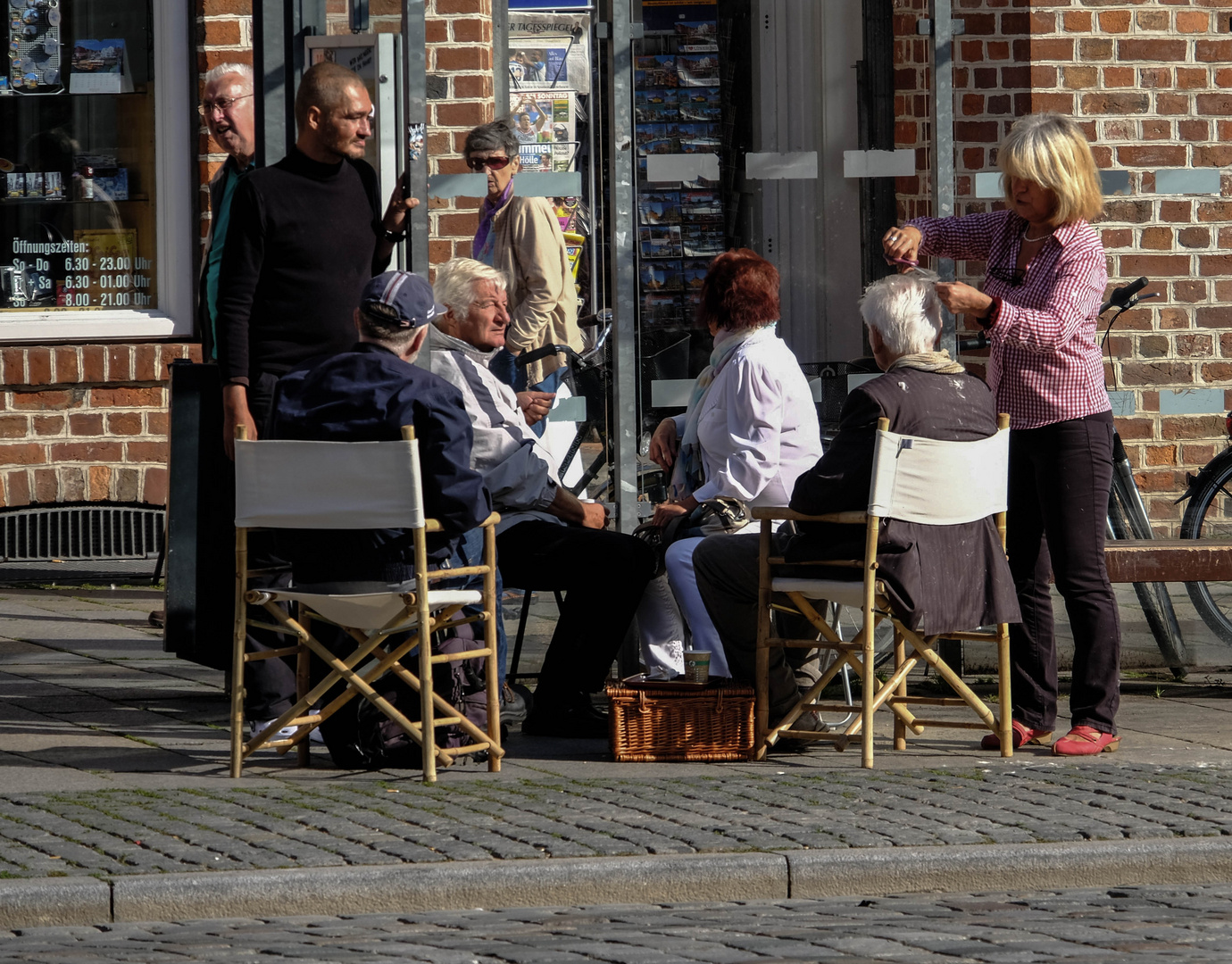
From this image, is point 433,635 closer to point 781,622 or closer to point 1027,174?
point 781,622

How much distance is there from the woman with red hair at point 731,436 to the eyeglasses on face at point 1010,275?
0.69m

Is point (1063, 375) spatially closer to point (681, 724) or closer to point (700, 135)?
point (681, 724)

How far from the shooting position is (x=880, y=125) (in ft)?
25.3

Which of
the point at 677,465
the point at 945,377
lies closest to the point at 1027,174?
the point at 945,377

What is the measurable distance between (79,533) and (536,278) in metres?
4.08

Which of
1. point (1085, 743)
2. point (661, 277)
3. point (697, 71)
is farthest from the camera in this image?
point (697, 71)

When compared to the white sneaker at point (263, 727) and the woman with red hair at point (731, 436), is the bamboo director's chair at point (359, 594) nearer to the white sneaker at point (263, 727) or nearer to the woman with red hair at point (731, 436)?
the white sneaker at point (263, 727)

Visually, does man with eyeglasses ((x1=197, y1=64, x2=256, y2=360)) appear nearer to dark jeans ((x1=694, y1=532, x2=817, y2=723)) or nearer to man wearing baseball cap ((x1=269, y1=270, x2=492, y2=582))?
man wearing baseball cap ((x1=269, y1=270, x2=492, y2=582))

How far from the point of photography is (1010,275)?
246 inches

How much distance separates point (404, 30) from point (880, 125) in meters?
1.86

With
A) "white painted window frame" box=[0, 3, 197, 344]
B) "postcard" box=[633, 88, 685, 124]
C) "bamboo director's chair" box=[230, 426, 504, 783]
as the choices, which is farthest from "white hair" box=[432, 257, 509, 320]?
"white painted window frame" box=[0, 3, 197, 344]

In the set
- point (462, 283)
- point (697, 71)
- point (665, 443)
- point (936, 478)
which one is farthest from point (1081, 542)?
point (697, 71)

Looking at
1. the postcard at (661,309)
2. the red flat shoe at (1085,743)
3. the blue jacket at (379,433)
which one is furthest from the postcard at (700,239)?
the red flat shoe at (1085,743)

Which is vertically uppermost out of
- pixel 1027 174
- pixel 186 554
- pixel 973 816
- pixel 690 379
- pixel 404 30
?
pixel 404 30
